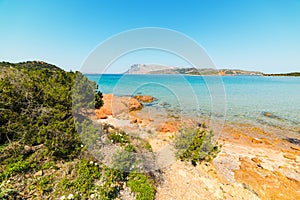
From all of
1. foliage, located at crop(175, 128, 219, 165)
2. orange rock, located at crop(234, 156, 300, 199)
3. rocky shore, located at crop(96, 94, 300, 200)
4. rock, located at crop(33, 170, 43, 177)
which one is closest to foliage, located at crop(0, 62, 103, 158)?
rock, located at crop(33, 170, 43, 177)

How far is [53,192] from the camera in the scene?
127 inches

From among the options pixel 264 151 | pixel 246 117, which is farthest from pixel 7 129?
pixel 246 117

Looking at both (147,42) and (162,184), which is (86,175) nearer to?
(162,184)

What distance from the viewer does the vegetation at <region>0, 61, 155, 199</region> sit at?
3332 mm

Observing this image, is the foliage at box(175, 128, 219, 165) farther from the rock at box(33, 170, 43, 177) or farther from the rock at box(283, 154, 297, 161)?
the rock at box(283, 154, 297, 161)

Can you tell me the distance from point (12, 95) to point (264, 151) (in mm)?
10918

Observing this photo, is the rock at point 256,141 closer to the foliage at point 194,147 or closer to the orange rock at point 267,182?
the orange rock at point 267,182

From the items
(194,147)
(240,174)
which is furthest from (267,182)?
(194,147)

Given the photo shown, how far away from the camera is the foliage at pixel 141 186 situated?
11.7ft

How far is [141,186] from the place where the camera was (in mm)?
3754

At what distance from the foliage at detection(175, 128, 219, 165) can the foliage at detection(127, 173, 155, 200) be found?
2.02m

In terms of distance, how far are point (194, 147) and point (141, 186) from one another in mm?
2736

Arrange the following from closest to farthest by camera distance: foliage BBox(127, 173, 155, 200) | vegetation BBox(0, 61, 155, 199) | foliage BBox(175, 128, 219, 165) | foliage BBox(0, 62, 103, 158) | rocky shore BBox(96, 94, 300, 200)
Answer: vegetation BBox(0, 61, 155, 199) < foliage BBox(127, 173, 155, 200) < rocky shore BBox(96, 94, 300, 200) < foliage BBox(0, 62, 103, 158) < foliage BBox(175, 128, 219, 165)

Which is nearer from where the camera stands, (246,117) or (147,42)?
(147,42)
